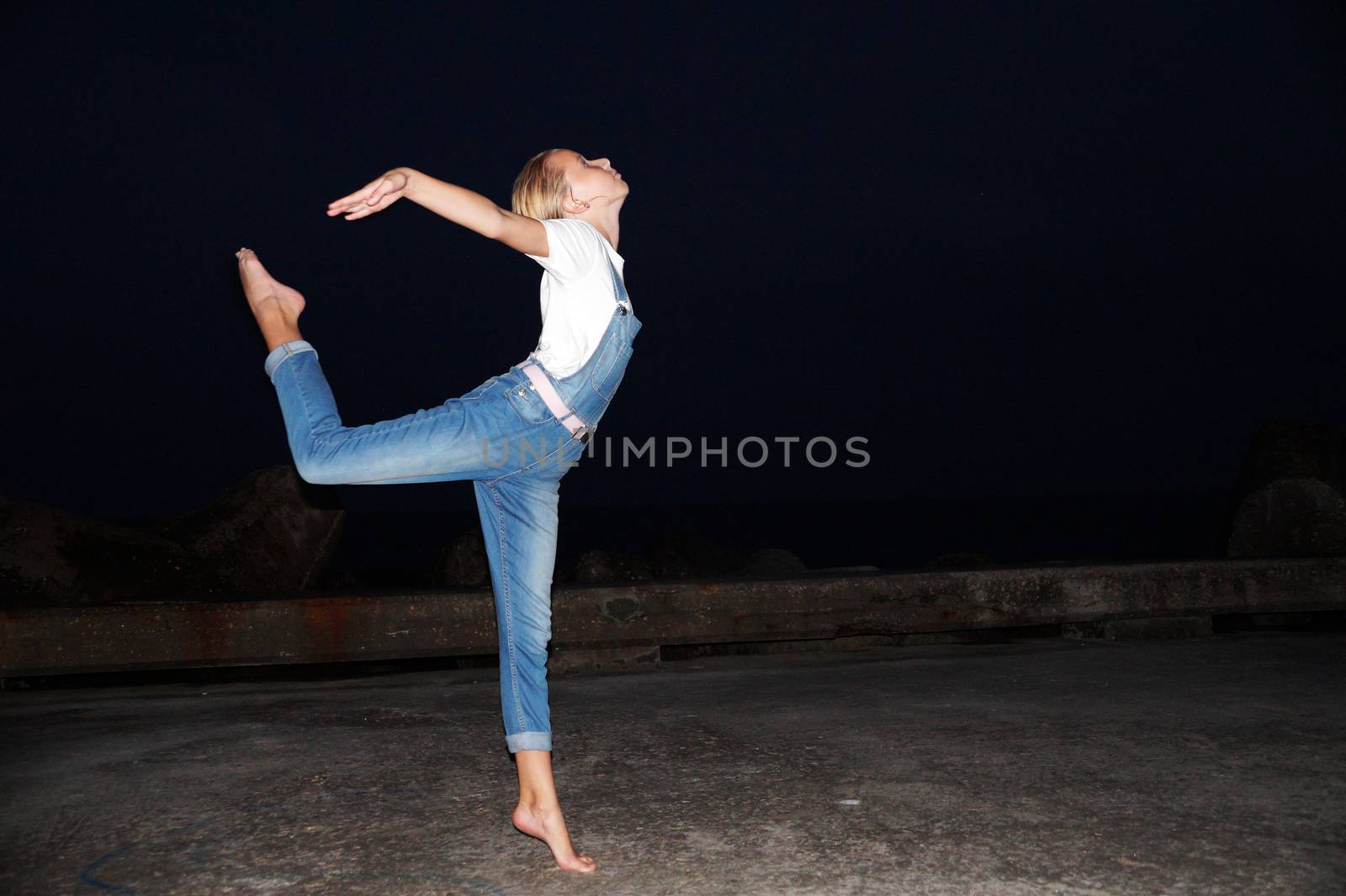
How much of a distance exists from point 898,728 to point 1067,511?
8738cm

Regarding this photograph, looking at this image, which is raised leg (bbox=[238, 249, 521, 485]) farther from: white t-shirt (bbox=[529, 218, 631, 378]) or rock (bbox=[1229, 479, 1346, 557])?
rock (bbox=[1229, 479, 1346, 557])

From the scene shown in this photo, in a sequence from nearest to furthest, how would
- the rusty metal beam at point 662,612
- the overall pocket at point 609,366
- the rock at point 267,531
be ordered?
the overall pocket at point 609,366 < the rusty metal beam at point 662,612 < the rock at point 267,531

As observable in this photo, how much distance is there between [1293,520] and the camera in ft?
23.6

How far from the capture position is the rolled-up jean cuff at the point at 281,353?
2.82 metres

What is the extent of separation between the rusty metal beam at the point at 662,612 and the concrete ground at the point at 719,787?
0.28 m

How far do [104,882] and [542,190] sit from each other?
217cm

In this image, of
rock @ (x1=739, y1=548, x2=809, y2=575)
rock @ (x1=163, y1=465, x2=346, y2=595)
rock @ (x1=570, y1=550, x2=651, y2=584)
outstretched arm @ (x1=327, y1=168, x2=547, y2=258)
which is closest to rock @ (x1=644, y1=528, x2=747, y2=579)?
rock @ (x1=739, y1=548, x2=809, y2=575)

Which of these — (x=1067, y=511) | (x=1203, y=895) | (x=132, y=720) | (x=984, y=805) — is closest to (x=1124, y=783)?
(x=984, y=805)

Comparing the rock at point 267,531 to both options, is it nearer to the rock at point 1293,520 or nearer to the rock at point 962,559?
the rock at point 962,559

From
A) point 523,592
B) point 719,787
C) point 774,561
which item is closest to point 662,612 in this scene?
point 719,787

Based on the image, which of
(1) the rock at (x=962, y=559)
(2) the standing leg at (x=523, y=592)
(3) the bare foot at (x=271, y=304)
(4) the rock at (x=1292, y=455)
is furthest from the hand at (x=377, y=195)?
(1) the rock at (x=962, y=559)

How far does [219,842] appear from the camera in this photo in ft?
9.24

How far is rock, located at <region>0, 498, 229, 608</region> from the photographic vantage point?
21.4ft

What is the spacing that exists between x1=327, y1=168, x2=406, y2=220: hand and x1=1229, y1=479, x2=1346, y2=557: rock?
22.1 ft
